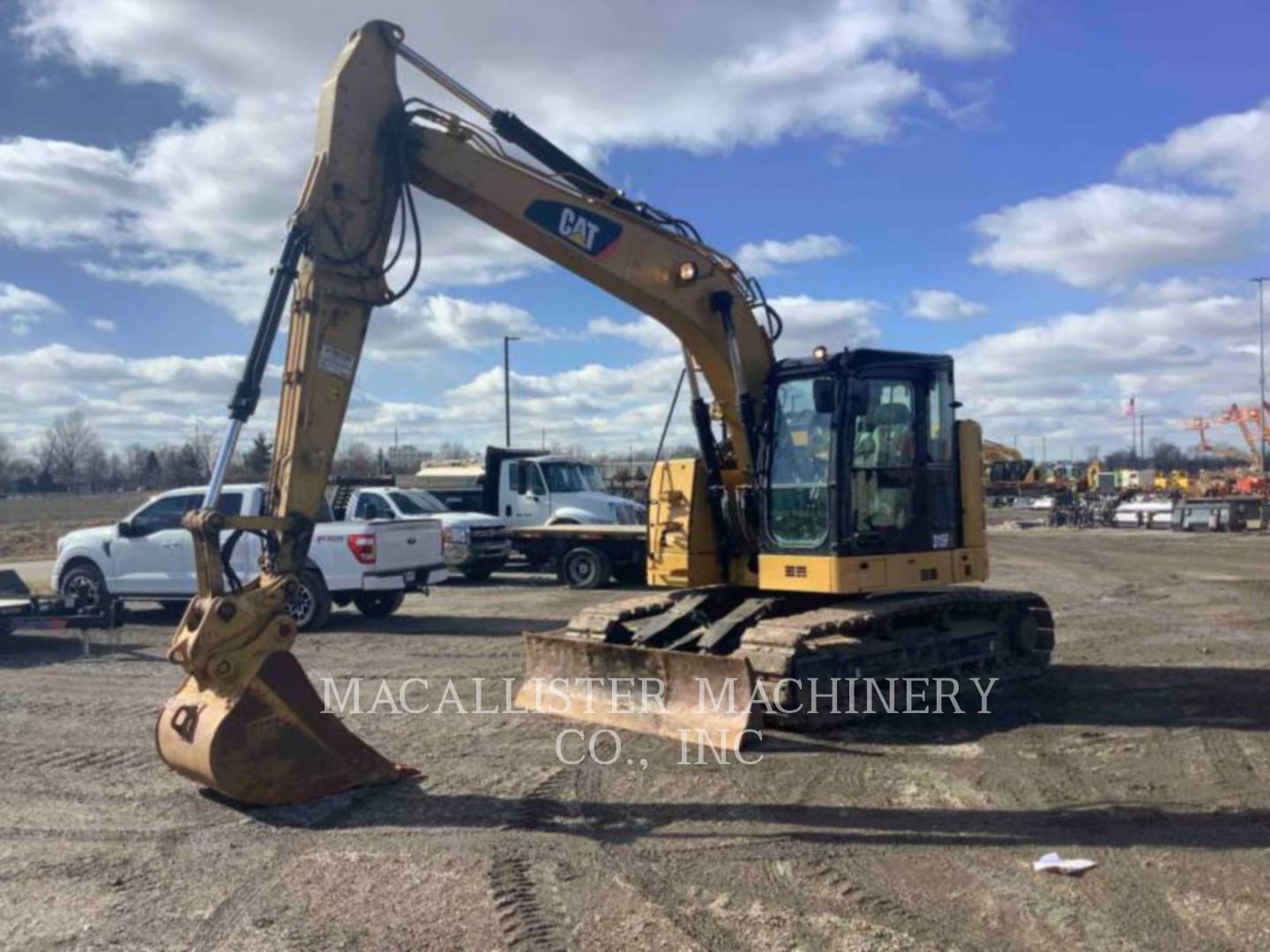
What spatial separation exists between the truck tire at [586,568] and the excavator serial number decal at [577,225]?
442 inches

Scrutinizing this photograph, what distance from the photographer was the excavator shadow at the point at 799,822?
5949 mm

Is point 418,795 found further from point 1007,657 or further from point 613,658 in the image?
point 1007,657

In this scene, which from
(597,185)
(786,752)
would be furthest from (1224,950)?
(597,185)

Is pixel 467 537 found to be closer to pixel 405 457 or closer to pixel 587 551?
pixel 587 551

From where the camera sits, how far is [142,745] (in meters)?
8.23

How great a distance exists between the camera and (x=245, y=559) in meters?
14.6

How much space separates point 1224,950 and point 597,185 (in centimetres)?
684

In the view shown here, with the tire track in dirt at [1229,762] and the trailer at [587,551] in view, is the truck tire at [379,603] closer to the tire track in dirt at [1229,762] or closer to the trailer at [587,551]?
the trailer at [587,551]

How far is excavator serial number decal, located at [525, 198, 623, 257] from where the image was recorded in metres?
8.53

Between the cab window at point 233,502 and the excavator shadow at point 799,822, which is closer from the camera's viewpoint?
the excavator shadow at point 799,822

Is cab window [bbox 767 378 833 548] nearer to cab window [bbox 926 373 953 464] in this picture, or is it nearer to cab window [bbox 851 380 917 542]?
cab window [bbox 851 380 917 542]

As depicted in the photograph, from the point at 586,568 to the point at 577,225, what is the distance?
11751mm

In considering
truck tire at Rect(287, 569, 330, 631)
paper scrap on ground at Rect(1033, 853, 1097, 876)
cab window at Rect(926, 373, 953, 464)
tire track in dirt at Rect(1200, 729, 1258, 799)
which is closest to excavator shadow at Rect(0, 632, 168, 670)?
truck tire at Rect(287, 569, 330, 631)

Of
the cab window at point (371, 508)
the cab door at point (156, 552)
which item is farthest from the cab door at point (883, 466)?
the cab window at point (371, 508)
